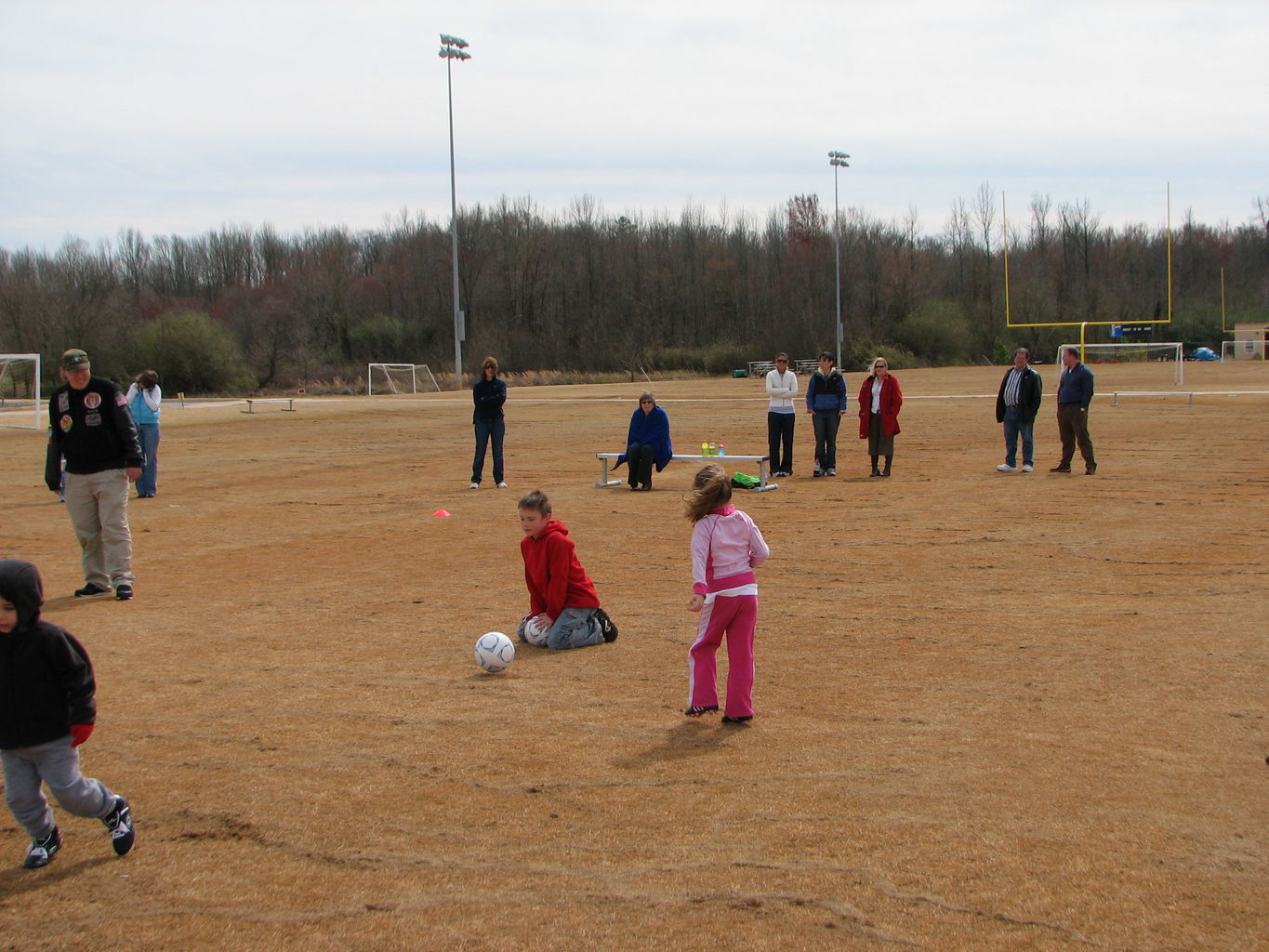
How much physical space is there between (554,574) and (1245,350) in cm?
7842

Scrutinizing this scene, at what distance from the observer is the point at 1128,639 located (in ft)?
27.2

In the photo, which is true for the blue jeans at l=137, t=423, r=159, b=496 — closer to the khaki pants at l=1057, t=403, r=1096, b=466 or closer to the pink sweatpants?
the pink sweatpants

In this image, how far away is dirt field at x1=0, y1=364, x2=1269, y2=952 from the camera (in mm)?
4320

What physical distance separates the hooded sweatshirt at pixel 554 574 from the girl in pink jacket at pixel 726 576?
200 cm

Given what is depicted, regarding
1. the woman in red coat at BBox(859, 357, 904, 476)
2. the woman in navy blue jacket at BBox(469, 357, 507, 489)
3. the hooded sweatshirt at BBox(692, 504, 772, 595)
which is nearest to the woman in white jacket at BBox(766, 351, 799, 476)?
the woman in red coat at BBox(859, 357, 904, 476)

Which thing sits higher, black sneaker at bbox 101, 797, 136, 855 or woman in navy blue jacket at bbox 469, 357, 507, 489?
woman in navy blue jacket at bbox 469, 357, 507, 489

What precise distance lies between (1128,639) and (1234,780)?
289 centimetres

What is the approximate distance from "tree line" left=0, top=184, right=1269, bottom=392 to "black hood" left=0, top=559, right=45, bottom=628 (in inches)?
2866

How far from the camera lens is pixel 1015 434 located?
754 inches

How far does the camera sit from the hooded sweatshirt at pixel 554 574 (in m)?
8.28

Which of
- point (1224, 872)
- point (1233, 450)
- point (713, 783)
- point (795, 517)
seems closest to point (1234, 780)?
point (1224, 872)

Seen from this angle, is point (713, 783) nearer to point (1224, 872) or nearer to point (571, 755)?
point (571, 755)

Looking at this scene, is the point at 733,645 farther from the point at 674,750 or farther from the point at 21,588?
the point at 21,588

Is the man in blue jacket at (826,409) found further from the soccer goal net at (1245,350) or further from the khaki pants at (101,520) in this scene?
the soccer goal net at (1245,350)
